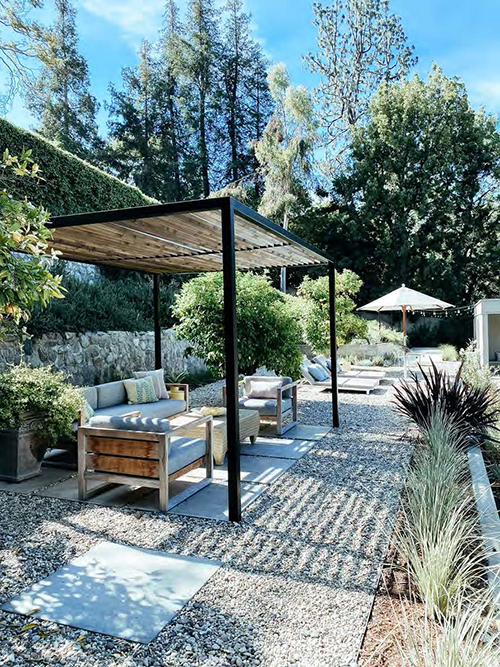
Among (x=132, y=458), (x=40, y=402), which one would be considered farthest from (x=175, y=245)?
(x=132, y=458)

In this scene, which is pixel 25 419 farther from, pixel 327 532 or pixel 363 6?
pixel 363 6

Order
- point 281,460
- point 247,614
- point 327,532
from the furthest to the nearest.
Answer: point 281,460 < point 327,532 < point 247,614

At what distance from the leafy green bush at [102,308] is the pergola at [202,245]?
1929 millimetres

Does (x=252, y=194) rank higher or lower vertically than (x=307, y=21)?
A: lower

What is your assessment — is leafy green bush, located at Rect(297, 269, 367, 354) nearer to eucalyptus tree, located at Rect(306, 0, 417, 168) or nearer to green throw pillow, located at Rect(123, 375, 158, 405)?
green throw pillow, located at Rect(123, 375, 158, 405)

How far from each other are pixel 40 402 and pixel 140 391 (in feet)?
8.52

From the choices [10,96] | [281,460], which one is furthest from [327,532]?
[10,96]

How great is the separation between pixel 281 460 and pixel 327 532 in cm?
202

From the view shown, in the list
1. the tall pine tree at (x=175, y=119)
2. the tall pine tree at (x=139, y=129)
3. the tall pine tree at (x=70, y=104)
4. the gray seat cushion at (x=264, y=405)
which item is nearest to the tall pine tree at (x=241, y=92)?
the tall pine tree at (x=175, y=119)

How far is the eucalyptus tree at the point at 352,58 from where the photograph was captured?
25.8m

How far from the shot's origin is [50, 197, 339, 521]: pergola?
4.03m

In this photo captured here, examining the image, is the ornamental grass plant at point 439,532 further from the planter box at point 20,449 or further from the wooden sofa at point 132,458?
the planter box at point 20,449

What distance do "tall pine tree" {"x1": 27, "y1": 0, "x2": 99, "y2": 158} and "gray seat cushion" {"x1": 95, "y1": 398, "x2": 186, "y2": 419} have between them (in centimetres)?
1973

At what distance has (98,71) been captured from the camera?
26469 millimetres
